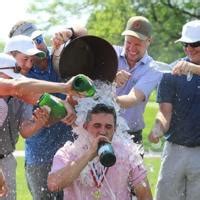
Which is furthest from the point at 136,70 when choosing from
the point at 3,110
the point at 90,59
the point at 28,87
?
the point at 28,87

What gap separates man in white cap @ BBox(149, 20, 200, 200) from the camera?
573 cm

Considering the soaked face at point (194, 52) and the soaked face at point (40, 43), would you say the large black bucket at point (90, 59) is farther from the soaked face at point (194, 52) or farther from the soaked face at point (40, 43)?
the soaked face at point (194, 52)

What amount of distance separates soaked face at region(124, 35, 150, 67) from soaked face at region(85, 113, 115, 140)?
1.17 m

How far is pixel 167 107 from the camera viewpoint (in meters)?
5.78

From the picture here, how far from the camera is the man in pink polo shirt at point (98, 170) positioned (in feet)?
14.8

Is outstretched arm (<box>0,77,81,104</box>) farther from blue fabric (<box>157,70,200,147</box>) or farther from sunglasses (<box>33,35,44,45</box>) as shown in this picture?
blue fabric (<box>157,70,200,147</box>)

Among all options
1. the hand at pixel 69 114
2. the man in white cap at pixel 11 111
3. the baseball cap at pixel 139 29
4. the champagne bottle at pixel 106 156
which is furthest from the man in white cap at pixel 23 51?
the champagne bottle at pixel 106 156

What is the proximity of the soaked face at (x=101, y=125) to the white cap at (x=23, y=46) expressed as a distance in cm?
72

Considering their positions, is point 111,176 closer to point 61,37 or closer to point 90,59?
point 90,59

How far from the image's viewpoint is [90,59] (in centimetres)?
510

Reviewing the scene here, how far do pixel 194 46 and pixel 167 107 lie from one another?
0.55 m

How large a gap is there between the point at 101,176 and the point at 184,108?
140 centimetres

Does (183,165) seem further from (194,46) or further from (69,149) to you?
(69,149)

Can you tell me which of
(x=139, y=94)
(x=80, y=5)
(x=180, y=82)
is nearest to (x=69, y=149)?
(x=139, y=94)
